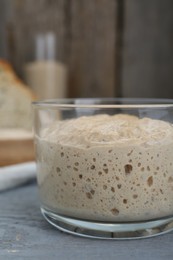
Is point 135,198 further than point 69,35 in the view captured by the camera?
No

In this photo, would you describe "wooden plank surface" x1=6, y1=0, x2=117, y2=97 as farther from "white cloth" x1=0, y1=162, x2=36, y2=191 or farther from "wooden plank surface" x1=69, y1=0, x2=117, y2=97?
"white cloth" x1=0, y1=162, x2=36, y2=191

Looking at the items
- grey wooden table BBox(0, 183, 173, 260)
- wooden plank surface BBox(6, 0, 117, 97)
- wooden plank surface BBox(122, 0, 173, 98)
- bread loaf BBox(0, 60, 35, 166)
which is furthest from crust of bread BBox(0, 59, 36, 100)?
grey wooden table BBox(0, 183, 173, 260)

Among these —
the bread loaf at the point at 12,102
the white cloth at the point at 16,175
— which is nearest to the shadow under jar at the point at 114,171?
the white cloth at the point at 16,175

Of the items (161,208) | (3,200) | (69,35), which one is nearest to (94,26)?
(69,35)

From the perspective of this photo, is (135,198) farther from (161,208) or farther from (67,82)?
(67,82)

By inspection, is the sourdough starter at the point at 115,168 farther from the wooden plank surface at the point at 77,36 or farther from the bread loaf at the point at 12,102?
the wooden plank surface at the point at 77,36

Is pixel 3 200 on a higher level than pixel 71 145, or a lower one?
lower
